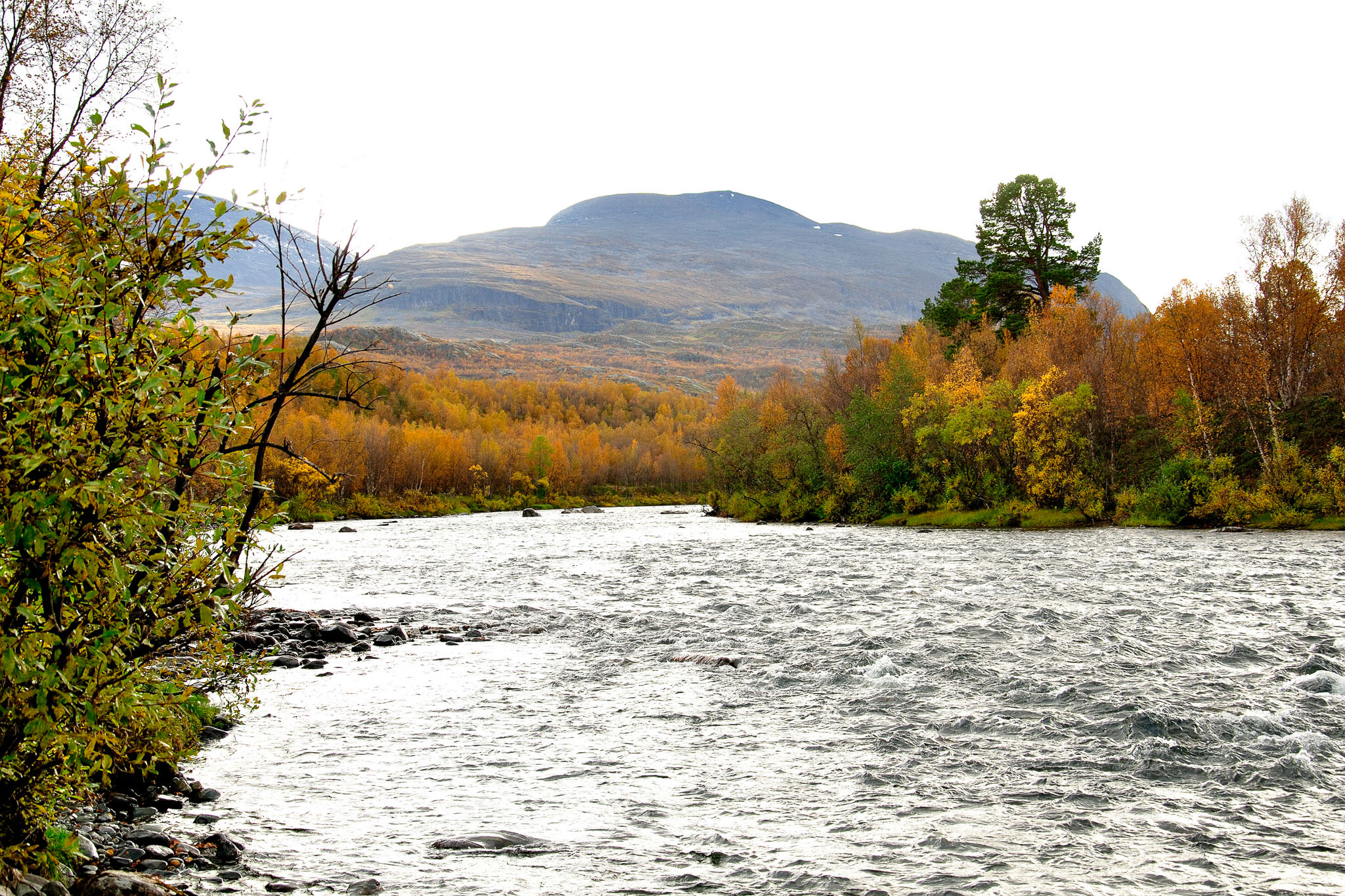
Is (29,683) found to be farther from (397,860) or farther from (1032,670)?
(1032,670)

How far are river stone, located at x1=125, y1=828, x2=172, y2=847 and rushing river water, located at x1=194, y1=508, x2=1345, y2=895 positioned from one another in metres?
0.84

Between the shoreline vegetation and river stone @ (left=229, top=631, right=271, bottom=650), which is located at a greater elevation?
the shoreline vegetation

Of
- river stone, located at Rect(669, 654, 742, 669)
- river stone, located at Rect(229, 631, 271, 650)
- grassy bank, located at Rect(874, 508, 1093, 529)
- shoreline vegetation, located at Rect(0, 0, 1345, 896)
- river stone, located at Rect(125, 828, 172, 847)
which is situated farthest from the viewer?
grassy bank, located at Rect(874, 508, 1093, 529)

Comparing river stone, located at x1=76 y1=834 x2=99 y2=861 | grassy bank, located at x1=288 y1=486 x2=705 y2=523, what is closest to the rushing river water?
river stone, located at x1=76 y1=834 x2=99 y2=861

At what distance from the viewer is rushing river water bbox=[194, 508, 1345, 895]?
9.47 m

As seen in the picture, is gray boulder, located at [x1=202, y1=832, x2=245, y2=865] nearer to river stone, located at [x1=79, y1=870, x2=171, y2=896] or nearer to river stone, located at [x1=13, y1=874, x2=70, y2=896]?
river stone, located at [x1=79, y1=870, x2=171, y2=896]

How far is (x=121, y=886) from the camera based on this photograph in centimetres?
785

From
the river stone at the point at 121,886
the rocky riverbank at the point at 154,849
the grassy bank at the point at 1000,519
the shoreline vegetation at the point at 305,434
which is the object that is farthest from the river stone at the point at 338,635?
the grassy bank at the point at 1000,519

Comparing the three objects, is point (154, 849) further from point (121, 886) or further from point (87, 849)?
point (121, 886)

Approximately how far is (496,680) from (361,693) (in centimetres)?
289

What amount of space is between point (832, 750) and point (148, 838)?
960 cm

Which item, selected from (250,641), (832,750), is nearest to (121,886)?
(832,750)

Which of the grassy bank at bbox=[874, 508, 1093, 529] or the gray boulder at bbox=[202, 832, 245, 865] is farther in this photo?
the grassy bank at bbox=[874, 508, 1093, 529]

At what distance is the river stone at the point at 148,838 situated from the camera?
9484mm
